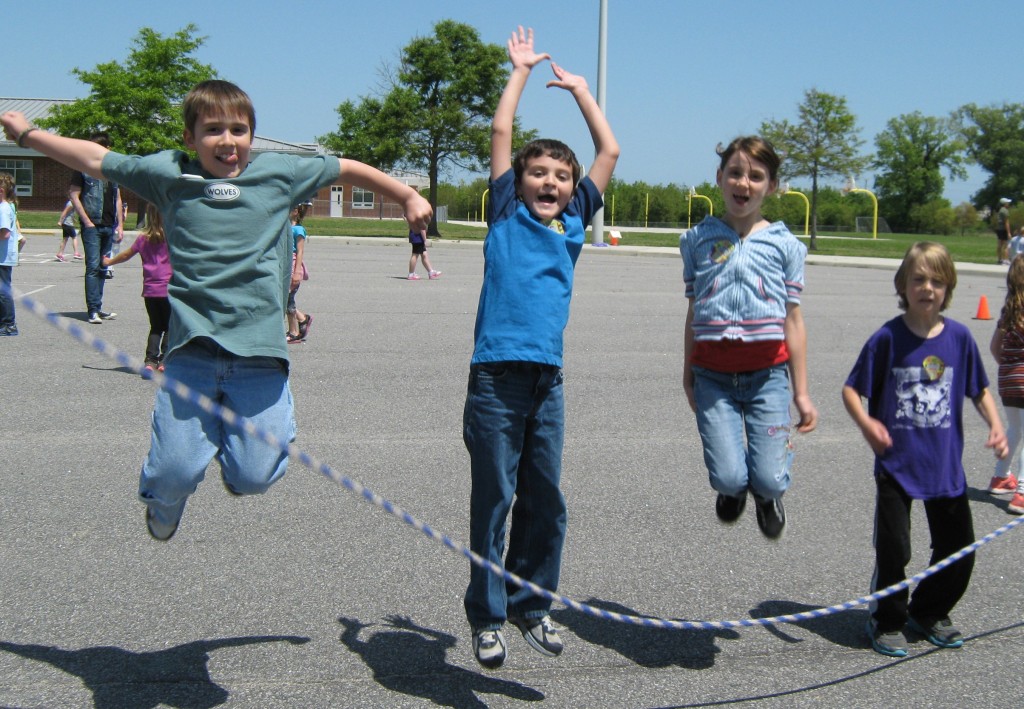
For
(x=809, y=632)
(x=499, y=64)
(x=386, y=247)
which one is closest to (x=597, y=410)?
(x=809, y=632)

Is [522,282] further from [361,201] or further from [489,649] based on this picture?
[361,201]

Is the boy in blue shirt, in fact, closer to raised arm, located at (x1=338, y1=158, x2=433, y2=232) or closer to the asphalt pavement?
raised arm, located at (x1=338, y1=158, x2=433, y2=232)

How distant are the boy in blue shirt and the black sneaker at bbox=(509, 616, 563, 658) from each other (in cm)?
113

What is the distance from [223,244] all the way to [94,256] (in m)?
10.5

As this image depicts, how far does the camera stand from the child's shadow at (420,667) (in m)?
3.93

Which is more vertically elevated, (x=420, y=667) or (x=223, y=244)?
(x=223, y=244)

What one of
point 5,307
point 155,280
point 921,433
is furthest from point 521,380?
point 5,307

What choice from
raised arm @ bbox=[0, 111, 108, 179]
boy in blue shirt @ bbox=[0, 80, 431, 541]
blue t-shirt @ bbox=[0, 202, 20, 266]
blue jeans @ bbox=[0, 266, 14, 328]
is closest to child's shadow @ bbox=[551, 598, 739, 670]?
boy in blue shirt @ bbox=[0, 80, 431, 541]

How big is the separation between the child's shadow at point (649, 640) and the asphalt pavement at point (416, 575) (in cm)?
1

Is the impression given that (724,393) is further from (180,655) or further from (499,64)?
(499,64)

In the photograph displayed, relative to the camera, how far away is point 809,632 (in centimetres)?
461

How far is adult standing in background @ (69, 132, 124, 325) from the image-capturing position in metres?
13.4

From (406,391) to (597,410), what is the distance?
1829mm

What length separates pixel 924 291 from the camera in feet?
14.6
